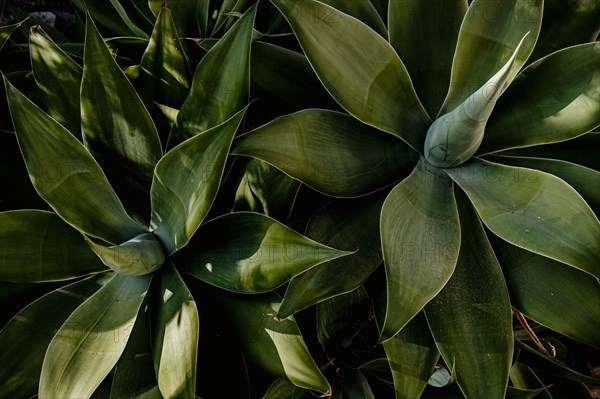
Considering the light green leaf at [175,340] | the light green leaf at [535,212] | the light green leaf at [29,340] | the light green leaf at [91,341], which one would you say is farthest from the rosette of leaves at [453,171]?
the light green leaf at [29,340]

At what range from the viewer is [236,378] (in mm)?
911

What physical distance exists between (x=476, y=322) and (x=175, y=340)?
447mm

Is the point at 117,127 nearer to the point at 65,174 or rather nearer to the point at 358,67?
the point at 65,174

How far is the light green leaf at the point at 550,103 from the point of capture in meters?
0.90

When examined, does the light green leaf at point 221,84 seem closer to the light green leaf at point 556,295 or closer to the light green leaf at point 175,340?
the light green leaf at point 175,340

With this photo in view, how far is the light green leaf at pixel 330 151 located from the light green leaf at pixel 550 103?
16 cm

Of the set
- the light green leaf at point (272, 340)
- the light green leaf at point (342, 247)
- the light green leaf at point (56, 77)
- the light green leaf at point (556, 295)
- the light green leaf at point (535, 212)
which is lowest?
the light green leaf at point (272, 340)

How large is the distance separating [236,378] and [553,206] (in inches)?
21.5

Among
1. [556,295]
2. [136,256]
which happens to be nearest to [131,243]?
[136,256]

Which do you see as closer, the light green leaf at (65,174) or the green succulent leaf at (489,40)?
the light green leaf at (65,174)

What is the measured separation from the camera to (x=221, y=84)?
0.88 metres

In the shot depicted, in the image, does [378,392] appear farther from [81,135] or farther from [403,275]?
[81,135]

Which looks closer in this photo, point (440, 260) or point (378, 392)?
point (440, 260)

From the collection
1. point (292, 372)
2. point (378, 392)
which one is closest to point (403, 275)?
point (292, 372)
